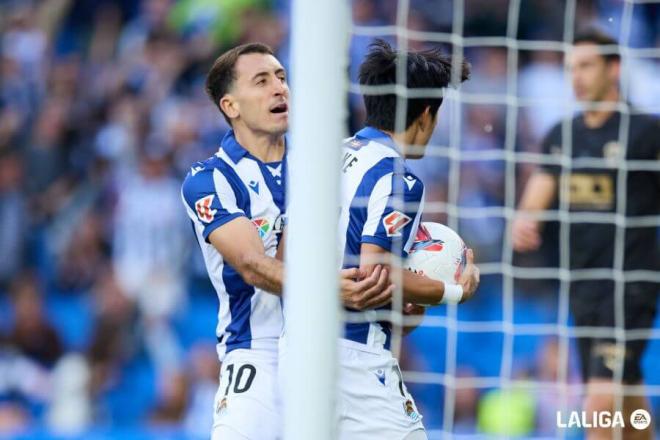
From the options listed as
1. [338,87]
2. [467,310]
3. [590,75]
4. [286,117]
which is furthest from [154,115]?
[338,87]

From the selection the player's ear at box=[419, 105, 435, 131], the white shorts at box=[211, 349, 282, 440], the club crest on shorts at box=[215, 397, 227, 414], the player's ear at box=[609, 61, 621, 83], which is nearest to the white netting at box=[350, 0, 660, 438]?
the player's ear at box=[609, 61, 621, 83]

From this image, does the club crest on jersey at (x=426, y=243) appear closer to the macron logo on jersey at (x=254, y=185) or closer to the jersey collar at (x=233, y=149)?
the macron logo on jersey at (x=254, y=185)

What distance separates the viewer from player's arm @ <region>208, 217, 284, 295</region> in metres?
4.20

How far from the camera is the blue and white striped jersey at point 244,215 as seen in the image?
448cm

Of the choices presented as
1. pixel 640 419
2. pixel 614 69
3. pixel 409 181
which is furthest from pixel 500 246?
pixel 409 181

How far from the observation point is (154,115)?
9.38m

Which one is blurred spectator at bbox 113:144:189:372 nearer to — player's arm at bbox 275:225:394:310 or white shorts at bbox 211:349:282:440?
white shorts at bbox 211:349:282:440

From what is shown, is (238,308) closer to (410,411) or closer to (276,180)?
(276,180)

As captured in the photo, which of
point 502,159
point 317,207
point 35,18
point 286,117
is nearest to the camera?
point 317,207

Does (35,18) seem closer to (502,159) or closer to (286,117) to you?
(502,159)

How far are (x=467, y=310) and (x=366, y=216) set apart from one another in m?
4.10

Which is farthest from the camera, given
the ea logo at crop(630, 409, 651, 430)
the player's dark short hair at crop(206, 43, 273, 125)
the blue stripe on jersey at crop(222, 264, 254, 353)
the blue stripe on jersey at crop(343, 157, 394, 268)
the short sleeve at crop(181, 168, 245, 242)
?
the ea logo at crop(630, 409, 651, 430)

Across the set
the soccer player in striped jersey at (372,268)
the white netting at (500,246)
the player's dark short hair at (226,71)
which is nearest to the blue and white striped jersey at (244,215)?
the player's dark short hair at (226,71)

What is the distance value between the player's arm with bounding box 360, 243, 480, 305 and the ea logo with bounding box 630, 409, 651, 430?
199 centimetres
